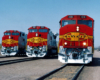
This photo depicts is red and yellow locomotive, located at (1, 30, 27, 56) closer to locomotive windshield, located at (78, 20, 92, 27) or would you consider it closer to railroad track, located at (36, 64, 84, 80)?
locomotive windshield, located at (78, 20, 92, 27)

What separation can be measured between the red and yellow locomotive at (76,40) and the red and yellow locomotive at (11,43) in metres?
10.7

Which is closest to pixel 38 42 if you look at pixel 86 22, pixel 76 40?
pixel 76 40

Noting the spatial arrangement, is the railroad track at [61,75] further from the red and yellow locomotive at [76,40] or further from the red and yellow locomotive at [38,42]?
the red and yellow locomotive at [38,42]

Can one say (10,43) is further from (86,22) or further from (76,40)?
(86,22)

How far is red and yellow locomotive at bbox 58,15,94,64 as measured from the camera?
34.0 feet

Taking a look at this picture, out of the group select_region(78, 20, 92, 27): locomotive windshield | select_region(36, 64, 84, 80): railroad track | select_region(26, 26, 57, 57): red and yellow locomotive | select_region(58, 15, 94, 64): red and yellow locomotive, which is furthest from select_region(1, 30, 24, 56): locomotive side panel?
select_region(36, 64, 84, 80): railroad track

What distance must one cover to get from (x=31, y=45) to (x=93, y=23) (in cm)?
843

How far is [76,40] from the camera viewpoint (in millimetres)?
10594

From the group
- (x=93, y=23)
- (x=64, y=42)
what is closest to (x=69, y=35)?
(x=64, y=42)

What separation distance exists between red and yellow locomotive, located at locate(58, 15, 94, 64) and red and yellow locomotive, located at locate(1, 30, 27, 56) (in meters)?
10.7

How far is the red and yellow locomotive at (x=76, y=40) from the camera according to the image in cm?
1036

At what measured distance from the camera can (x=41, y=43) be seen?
1712cm

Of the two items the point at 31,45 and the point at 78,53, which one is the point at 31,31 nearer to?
the point at 31,45

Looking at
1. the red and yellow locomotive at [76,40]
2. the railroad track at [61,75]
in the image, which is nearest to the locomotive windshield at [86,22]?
the red and yellow locomotive at [76,40]
